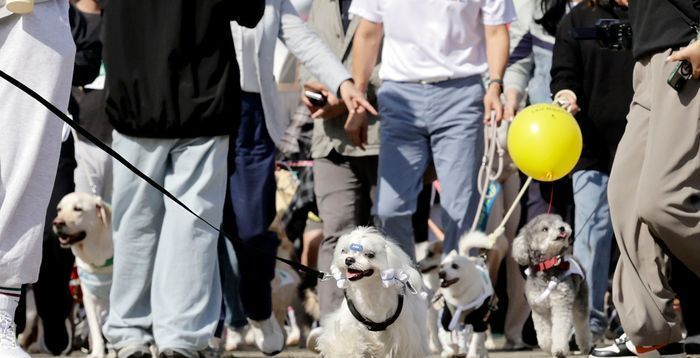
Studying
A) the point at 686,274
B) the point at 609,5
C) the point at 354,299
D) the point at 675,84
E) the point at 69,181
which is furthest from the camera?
the point at 69,181

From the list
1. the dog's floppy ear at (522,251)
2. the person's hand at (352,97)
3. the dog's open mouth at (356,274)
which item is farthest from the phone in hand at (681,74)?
the dog's floppy ear at (522,251)

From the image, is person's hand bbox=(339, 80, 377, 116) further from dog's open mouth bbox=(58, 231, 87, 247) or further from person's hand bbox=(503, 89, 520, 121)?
dog's open mouth bbox=(58, 231, 87, 247)

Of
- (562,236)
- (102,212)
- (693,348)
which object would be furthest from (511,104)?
(102,212)

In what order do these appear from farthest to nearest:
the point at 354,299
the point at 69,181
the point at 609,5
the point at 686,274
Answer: the point at 69,181, the point at 609,5, the point at 686,274, the point at 354,299

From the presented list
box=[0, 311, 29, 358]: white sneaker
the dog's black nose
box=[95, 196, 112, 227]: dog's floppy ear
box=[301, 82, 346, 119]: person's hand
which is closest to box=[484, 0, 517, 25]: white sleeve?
box=[301, 82, 346, 119]: person's hand

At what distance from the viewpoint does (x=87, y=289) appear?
8680mm

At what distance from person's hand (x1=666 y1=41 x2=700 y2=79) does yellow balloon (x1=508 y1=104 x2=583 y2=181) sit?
1.90 m

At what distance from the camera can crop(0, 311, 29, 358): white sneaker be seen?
211 inches

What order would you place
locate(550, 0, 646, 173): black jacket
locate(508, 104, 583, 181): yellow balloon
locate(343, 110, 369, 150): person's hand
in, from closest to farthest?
locate(508, 104, 583, 181): yellow balloon → locate(343, 110, 369, 150): person's hand → locate(550, 0, 646, 173): black jacket

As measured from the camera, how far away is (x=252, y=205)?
28.4ft

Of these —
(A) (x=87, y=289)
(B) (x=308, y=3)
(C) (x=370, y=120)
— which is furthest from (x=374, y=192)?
(B) (x=308, y=3)

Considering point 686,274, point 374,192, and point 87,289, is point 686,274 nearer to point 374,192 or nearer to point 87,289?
point 374,192

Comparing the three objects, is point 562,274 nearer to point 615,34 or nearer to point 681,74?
point 615,34

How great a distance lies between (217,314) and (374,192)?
1882 mm
